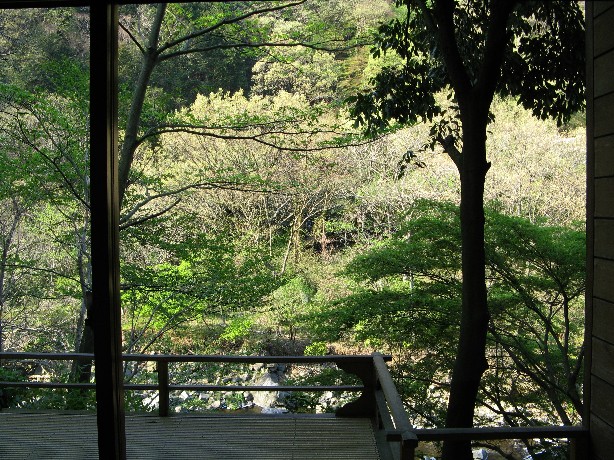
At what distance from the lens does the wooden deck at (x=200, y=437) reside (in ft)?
10.3

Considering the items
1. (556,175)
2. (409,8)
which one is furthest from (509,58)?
(556,175)

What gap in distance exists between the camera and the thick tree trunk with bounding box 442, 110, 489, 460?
3354mm

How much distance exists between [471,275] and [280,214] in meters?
6.88

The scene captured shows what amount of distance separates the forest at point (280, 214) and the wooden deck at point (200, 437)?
1781 millimetres

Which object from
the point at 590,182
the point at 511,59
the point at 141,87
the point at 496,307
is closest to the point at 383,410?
the point at 590,182

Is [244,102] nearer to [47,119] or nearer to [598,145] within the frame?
[47,119]

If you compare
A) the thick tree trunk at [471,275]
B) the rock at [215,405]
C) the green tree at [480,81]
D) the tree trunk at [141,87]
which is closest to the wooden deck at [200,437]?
the thick tree trunk at [471,275]

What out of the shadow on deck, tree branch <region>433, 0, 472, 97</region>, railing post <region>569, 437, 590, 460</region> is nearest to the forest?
tree branch <region>433, 0, 472, 97</region>

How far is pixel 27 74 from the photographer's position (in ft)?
22.2

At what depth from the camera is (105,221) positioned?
6.72ft

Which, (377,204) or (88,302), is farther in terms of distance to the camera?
(377,204)

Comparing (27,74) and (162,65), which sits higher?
(162,65)

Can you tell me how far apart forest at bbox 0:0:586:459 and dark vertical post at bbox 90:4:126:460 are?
2.27 metres

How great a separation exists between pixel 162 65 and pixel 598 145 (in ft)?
26.3
